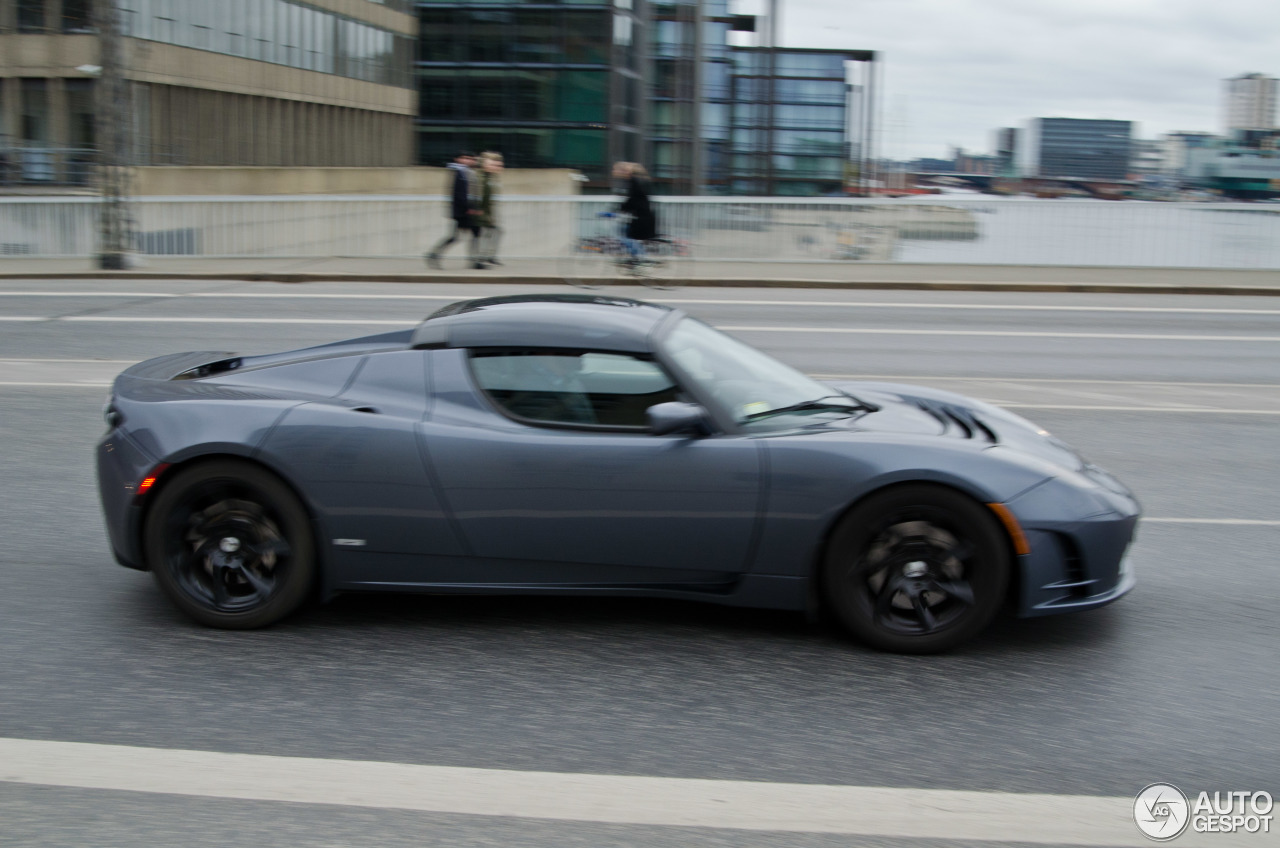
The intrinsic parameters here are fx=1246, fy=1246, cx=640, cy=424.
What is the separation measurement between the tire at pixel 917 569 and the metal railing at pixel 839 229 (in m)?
17.5

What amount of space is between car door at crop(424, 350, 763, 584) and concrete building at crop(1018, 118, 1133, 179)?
4083 centimetres

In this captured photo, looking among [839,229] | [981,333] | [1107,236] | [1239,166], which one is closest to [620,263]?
[839,229]

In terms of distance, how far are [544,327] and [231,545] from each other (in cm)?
139

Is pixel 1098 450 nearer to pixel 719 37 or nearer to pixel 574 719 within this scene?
pixel 574 719

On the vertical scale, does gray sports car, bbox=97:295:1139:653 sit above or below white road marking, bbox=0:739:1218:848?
above

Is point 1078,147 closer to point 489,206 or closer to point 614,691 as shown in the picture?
point 489,206

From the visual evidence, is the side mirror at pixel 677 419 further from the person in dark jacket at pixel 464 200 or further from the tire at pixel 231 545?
the person in dark jacket at pixel 464 200

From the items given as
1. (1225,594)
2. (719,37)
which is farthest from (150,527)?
(719,37)

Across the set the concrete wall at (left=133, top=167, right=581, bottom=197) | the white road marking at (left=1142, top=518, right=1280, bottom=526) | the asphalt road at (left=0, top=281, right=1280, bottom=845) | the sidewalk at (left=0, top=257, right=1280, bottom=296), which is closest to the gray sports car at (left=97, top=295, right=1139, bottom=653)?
the asphalt road at (left=0, top=281, right=1280, bottom=845)

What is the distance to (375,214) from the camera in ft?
78.0

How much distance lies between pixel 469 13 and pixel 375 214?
4288cm

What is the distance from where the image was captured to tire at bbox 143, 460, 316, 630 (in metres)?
4.49

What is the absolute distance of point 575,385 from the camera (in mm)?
4551
